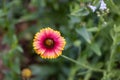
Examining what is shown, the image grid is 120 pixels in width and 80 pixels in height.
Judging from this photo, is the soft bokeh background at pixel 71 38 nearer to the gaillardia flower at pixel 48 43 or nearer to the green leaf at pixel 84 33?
the green leaf at pixel 84 33

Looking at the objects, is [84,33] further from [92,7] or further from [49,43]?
[49,43]

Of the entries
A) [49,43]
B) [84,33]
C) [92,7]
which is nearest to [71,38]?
[84,33]

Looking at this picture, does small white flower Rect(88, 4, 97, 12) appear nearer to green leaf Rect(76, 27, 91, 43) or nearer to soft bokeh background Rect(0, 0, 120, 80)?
soft bokeh background Rect(0, 0, 120, 80)

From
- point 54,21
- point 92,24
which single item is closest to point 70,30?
point 92,24

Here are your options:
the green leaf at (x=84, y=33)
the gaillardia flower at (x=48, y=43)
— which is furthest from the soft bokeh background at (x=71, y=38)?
the gaillardia flower at (x=48, y=43)

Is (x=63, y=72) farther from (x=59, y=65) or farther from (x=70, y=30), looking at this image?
(x=70, y=30)
